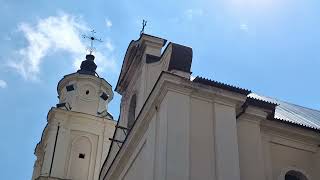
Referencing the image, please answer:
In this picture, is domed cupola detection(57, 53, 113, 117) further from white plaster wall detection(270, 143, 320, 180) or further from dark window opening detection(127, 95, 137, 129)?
white plaster wall detection(270, 143, 320, 180)

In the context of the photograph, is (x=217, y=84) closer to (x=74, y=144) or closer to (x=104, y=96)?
(x=74, y=144)

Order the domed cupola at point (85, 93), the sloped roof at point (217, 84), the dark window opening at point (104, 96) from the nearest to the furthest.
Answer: the sloped roof at point (217, 84) < the domed cupola at point (85, 93) < the dark window opening at point (104, 96)

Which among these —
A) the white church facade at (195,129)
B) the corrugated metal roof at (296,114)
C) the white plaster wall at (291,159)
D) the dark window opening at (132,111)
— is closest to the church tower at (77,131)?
the white church facade at (195,129)

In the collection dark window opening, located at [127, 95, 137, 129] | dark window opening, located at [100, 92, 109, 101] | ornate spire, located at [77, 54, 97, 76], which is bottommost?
dark window opening, located at [127, 95, 137, 129]

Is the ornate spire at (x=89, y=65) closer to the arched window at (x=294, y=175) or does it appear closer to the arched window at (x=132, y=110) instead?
the arched window at (x=132, y=110)

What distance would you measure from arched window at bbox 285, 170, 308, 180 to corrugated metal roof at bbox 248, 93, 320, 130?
1279mm

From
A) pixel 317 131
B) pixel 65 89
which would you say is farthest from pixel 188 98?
pixel 65 89

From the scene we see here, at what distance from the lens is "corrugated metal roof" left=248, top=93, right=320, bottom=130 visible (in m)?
14.9

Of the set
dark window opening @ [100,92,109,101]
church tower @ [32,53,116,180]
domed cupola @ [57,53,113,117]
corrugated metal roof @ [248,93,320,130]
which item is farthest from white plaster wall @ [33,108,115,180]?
corrugated metal roof @ [248,93,320,130]

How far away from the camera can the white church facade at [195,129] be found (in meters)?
11.9

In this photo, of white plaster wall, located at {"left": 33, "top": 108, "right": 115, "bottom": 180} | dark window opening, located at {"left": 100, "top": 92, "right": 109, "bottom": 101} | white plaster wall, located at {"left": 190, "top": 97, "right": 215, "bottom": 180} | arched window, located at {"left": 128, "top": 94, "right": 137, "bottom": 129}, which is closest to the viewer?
white plaster wall, located at {"left": 190, "top": 97, "right": 215, "bottom": 180}

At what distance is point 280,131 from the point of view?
1382 centimetres

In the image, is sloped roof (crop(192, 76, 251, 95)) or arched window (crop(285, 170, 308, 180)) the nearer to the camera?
sloped roof (crop(192, 76, 251, 95))

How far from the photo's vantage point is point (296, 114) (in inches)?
647
